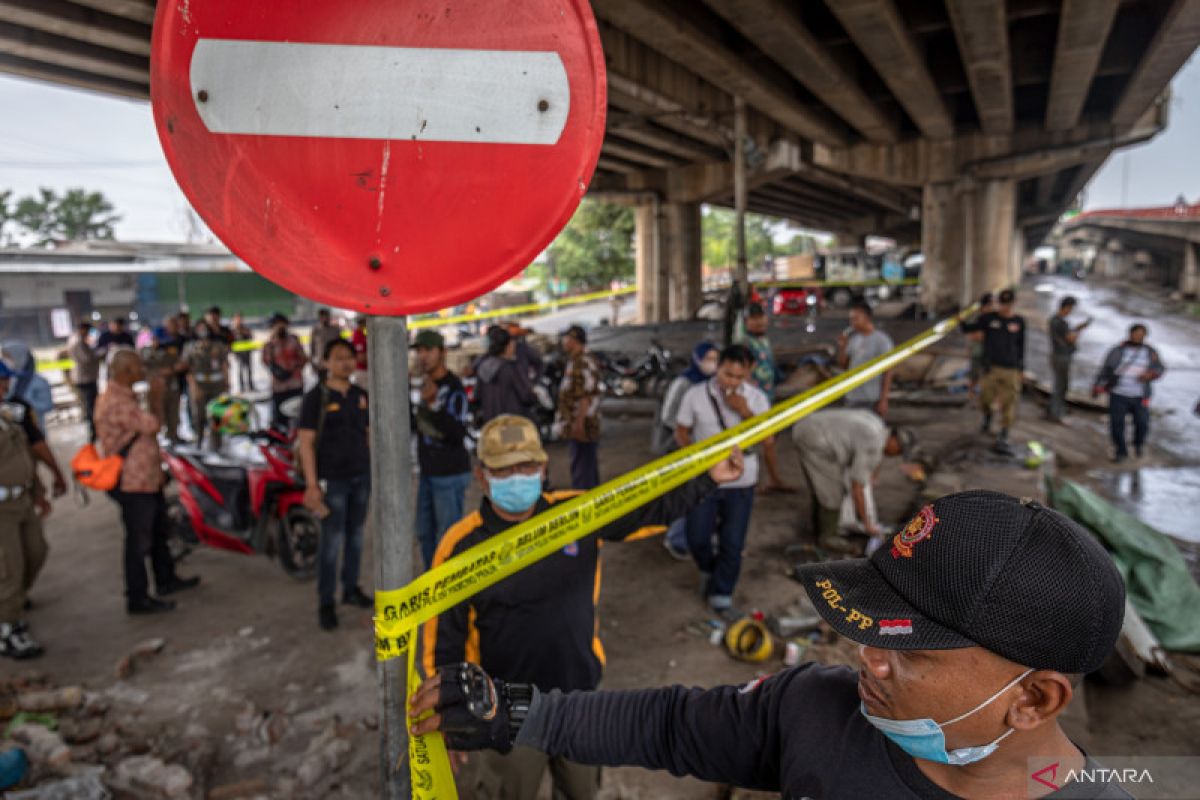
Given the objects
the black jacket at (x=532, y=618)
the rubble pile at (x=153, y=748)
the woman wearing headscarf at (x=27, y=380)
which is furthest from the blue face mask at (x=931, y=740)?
the woman wearing headscarf at (x=27, y=380)

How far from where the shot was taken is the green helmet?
7855mm

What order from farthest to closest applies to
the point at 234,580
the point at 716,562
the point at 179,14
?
the point at 234,580 → the point at 716,562 → the point at 179,14

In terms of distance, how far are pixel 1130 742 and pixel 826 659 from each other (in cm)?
162

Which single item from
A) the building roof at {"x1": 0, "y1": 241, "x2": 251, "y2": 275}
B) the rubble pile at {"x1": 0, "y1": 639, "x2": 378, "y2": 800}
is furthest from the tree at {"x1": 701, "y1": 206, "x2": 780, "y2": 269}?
the rubble pile at {"x1": 0, "y1": 639, "x2": 378, "y2": 800}

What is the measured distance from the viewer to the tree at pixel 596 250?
3550 centimetres

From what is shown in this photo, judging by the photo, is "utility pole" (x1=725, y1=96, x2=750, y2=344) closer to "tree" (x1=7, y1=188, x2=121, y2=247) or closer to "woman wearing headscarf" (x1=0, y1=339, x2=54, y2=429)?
"woman wearing headscarf" (x1=0, y1=339, x2=54, y2=429)

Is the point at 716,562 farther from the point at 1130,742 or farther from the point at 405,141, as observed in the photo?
the point at 405,141

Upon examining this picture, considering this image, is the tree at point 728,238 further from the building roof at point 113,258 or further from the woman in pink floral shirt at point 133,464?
the woman in pink floral shirt at point 133,464

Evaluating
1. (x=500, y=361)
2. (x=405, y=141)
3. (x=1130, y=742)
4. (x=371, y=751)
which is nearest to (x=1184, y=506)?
(x=1130, y=742)

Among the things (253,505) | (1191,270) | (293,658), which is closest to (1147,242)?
(1191,270)

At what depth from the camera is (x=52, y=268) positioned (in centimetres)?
2470

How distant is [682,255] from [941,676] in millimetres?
24652

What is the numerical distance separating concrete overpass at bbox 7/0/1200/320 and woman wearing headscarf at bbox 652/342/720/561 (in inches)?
200

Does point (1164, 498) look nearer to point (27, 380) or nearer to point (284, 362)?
point (284, 362)
